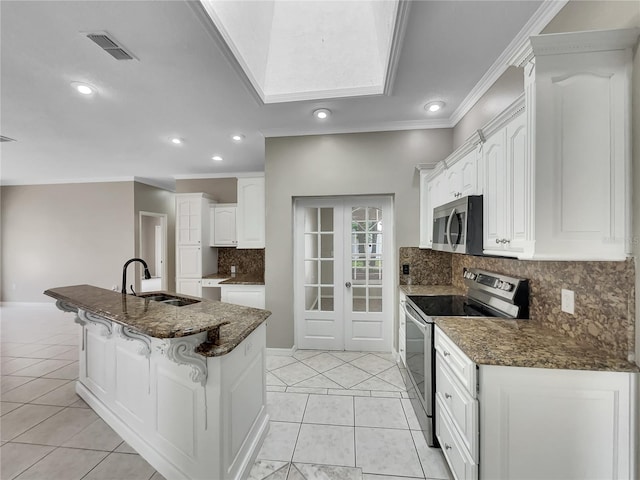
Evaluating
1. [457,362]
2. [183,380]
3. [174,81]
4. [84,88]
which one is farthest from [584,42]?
[84,88]

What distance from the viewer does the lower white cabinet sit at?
1129mm

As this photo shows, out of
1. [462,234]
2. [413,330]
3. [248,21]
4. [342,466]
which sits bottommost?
[342,466]

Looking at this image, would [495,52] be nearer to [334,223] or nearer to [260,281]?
[334,223]

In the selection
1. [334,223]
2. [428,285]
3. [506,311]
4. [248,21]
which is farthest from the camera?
[334,223]

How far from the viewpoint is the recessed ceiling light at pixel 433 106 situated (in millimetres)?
2658

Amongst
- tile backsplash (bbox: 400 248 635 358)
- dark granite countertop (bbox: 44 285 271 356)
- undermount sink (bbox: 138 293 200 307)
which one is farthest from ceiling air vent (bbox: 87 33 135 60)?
tile backsplash (bbox: 400 248 635 358)

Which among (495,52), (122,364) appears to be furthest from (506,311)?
(122,364)

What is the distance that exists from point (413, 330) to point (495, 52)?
85.9 inches

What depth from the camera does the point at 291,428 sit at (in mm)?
2100

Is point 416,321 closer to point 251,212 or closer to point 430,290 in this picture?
point 430,290

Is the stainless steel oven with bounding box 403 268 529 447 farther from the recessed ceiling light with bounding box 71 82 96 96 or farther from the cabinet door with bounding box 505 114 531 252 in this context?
the recessed ceiling light with bounding box 71 82 96 96

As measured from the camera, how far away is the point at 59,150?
3982mm

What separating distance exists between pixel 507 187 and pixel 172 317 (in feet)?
6.59

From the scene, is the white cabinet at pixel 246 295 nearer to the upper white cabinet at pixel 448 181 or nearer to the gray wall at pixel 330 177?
the gray wall at pixel 330 177
